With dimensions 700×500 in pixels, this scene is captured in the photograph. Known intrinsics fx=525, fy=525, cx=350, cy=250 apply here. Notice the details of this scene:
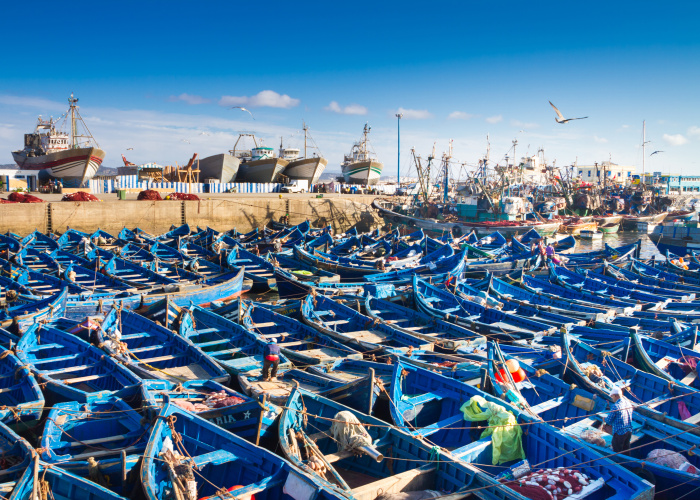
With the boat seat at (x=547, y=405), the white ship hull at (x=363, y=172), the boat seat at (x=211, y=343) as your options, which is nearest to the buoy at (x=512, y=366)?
the boat seat at (x=547, y=405)

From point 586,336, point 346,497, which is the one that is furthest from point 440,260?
point 346,497

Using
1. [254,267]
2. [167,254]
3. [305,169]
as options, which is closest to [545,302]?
[254,267]

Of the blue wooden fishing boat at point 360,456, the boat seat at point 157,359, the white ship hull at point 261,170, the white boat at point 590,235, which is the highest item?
the white ship hull at point 261,170

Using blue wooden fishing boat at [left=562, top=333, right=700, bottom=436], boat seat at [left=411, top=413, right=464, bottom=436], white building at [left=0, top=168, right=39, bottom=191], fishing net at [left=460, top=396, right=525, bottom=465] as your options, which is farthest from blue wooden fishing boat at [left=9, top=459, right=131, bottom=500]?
white building at [left=0, top=168, right=39, bottom=191]

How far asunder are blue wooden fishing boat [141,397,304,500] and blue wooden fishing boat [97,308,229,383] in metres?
2.35

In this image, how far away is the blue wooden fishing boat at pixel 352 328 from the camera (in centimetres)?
1406

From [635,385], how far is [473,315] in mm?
6219

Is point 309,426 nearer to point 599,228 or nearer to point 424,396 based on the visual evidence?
point 424,396

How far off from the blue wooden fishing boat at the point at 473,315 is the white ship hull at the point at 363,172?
56353mm

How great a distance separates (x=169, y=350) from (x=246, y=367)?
7.71 ft

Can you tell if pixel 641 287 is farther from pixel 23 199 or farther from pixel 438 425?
pixel 23 199

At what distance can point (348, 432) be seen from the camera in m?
8.75

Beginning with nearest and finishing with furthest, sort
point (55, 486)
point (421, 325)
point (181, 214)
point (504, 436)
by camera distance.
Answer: point (55, 486)
point (504, 436)
point (421, 325)
point (181, 214)

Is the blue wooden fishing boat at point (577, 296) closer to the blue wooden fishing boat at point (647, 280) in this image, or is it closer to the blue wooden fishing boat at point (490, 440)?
the blue wooden fishing boat at point (647, 280)
